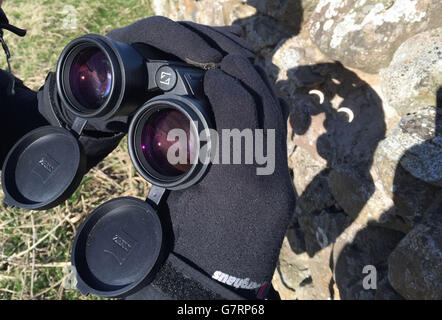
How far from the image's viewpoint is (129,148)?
0.94 meters

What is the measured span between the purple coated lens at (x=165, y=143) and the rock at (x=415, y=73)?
2.14 ft

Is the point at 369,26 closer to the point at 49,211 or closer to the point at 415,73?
the point at 415,73

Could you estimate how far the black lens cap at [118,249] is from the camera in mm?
888

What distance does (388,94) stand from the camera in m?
1.14

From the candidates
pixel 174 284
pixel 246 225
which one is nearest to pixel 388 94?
pixel 246 225

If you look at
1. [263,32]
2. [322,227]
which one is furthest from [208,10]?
[322,227]

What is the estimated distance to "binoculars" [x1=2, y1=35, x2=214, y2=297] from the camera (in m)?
0.89

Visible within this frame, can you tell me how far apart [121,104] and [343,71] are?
0.83m

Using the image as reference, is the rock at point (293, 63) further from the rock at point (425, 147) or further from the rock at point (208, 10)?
the rock at point (425, 147)

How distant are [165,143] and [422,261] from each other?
0.73 metres

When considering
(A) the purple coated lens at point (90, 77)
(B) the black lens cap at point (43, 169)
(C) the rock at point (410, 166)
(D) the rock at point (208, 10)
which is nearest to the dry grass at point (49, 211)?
(D) the rock at point (208, 10)

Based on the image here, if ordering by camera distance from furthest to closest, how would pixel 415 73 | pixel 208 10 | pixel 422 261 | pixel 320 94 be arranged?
pixel 208 10 → pixel 320 94 → pixel 415 73 → pixel 422 261

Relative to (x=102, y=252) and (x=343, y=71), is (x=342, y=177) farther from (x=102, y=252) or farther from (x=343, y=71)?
(x=102, y=252)

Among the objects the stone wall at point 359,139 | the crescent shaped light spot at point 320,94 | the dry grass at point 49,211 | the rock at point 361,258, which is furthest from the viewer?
the dry grass at point 49,211
